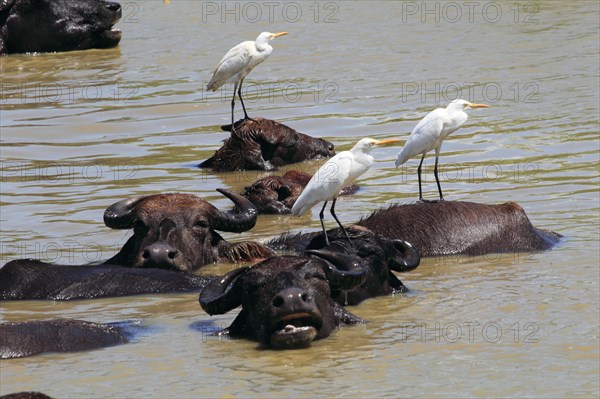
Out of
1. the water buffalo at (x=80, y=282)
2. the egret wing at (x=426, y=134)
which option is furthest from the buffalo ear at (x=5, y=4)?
the water buffalo at (x=80, y=282)

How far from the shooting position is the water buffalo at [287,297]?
8625mm

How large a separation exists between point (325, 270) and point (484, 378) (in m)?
1.41

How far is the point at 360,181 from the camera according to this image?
15328mm

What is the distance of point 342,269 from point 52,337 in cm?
184

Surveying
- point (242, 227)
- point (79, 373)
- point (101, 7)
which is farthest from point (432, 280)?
point (101, 7)

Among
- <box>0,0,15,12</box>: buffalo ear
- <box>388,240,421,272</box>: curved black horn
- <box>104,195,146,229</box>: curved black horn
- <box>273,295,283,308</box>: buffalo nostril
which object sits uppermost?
<box>0,0,15,12</box>: buffalo ear

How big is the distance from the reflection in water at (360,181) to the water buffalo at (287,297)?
14 centimetres

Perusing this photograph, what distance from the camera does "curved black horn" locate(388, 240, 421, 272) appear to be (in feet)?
33.3

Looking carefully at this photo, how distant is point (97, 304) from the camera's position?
10164 millimetres

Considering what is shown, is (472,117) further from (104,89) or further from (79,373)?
(79,373)

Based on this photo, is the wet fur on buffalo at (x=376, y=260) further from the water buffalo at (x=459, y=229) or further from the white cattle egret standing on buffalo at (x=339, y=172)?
the water buffalo at (x=459, y=229)

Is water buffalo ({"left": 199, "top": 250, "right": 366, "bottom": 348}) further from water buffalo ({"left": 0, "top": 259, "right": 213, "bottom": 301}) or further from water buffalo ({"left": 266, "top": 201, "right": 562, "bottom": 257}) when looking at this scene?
water buffalo ({"left": 266, "top": 201, "right": 562, "bottom": 257})

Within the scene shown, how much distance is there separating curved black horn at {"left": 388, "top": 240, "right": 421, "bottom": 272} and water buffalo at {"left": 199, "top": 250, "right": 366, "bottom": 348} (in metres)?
0.75

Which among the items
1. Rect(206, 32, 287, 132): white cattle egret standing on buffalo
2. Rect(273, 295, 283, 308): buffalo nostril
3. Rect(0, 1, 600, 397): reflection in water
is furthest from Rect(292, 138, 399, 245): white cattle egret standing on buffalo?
Rect(206, 32, 287, 132): white cattle egret standing on buffalo
